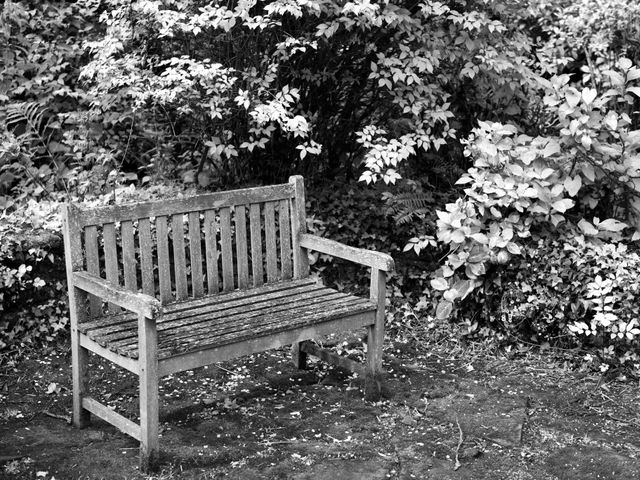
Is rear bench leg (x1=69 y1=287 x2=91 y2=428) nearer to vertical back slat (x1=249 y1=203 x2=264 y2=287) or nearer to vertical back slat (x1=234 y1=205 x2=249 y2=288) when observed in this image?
vertical back slat (x1=234 y1=205 x2=249 y2=288)

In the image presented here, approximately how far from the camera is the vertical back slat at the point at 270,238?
5.14 m

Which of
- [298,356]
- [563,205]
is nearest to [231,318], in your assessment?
[298,356]

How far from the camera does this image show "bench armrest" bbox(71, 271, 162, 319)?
387 cm

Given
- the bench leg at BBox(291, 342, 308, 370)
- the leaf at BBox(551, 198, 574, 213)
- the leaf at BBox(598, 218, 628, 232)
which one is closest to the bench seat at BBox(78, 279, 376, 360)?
the bench leg at BBox(291, 342, 308, 370)

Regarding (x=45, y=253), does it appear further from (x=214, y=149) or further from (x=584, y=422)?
(x=584, y=422)

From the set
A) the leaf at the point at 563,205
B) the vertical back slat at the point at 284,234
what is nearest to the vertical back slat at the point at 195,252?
the vertical back slat at the point at 284,234

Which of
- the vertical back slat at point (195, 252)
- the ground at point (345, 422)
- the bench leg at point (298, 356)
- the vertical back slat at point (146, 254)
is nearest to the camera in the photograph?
the ground at point (345, 422)

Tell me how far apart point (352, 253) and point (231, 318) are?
0.83m

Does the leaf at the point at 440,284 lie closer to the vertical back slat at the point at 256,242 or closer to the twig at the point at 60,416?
the vertical back slat at the point at 256,242

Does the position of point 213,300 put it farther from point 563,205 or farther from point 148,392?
point 563,205

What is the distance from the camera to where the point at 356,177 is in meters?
6.93

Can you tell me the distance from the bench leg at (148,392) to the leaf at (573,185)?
2.82 meters

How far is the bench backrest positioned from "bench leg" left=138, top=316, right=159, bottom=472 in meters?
0.63

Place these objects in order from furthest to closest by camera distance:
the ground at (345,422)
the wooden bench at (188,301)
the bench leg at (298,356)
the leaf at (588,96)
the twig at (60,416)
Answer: the bench leg at (298,356) < the leaf at (588,96) < the twig at (60,416) < the ground at (345,422) < the wooden bench at (188,301)
